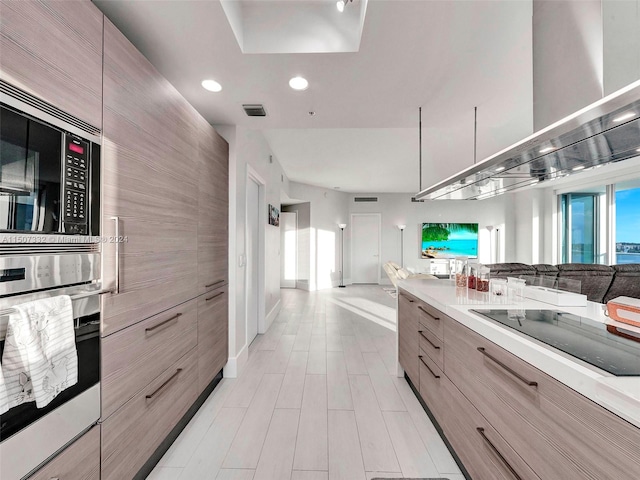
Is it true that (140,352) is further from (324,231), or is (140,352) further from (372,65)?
(324,231)

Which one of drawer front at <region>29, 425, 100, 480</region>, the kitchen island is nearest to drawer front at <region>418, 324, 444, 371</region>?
the kitchen island

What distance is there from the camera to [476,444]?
4.51 ft

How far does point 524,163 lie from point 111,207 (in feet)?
7.25

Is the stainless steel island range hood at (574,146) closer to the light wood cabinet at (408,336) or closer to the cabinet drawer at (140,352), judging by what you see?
the light wood cabinet at (408,336)

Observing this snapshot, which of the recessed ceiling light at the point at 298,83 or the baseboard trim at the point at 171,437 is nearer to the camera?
the baseboard trim at the point at 171,437

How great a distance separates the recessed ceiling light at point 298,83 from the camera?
208 centimetres

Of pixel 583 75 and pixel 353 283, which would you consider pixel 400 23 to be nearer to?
pixel 583 75

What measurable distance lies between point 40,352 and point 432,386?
201 cm

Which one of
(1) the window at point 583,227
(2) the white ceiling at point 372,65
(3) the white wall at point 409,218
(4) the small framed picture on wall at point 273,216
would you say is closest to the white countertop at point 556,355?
(2) the white ceiling at point 372,65

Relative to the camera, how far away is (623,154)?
142cm

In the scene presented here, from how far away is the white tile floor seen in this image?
169cm

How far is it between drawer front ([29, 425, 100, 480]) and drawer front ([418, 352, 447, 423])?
1707 millimetres

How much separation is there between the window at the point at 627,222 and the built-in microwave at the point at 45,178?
7.88 meters

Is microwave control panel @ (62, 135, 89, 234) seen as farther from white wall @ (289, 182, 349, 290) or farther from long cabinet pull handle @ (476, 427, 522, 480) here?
white wall @ (289, 182, 349, 290)
